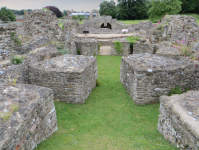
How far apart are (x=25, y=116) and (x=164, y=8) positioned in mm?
34051

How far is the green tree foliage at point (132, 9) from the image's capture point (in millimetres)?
40859

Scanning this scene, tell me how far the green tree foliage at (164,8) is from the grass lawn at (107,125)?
28.6 meters

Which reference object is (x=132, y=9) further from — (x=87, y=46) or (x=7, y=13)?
(x=7, y=13)

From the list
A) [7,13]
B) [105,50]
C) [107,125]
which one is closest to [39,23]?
[105,50]

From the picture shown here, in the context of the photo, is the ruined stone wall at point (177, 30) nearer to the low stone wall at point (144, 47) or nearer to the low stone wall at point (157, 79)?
the low stone wall at point (144, 47)

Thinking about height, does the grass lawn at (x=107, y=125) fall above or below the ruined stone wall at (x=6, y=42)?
below

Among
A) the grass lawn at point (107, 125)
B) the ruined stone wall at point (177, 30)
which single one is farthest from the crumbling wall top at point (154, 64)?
the ruined stone wall at point (177, 30)

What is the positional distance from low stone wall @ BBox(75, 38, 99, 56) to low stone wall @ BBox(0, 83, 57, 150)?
10.7 meters

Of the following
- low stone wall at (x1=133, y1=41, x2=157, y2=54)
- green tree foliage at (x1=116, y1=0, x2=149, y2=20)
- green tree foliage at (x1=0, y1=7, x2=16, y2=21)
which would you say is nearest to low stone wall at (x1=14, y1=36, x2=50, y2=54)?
low stone wall at (x1=133, y1=41, x2=157, y2=54)

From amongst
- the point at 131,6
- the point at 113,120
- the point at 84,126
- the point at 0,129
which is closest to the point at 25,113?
the point at 0,129

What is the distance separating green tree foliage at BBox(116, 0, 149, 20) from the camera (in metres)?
40.9

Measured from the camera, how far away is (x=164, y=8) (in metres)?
30.8

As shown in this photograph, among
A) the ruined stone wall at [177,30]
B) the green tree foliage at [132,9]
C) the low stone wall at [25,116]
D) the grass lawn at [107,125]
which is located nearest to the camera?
the low stone wall at [25,116]

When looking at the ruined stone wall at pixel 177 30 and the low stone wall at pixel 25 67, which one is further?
the ruined stone wall at pixel 177 30
